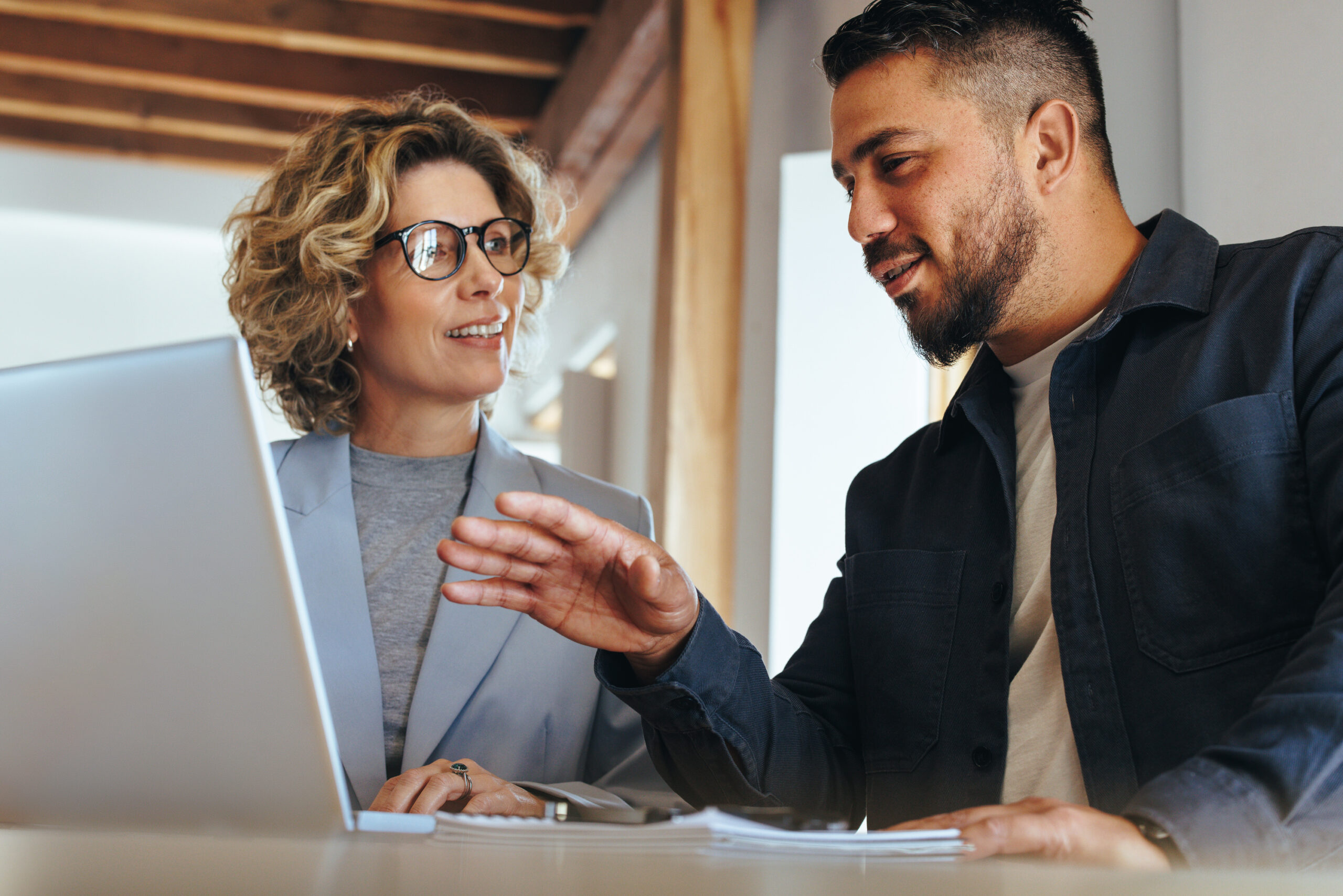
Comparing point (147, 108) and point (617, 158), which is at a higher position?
point (147, 108)

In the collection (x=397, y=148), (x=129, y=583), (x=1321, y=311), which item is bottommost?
(x=129, y=583)

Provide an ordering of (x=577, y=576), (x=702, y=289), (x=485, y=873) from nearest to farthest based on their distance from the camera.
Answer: (x=485, y=873) → (x=577, y=576) → (x=702, y=289)

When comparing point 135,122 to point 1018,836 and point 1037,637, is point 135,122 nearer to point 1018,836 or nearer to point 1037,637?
point 1037,637

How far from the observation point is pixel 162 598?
2.38ft

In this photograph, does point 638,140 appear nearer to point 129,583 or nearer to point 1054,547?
point 1054,547

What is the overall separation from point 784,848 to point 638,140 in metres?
4.16

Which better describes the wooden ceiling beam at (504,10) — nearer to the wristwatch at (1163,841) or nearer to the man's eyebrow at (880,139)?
the man's eyebrow at (880,139)

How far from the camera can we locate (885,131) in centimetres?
147

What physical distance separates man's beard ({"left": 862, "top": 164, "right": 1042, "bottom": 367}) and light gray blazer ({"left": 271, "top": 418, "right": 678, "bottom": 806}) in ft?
2.27

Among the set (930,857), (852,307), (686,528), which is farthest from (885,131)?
(686,528)

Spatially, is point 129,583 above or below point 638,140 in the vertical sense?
below

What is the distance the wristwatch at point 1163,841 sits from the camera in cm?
74

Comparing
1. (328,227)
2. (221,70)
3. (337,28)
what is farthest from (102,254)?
(328,227)

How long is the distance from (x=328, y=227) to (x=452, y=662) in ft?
2.40
